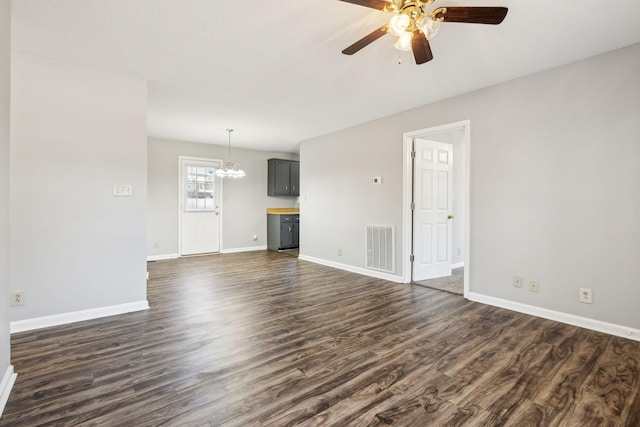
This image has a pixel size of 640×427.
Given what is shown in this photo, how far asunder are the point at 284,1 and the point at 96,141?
88.7 inches

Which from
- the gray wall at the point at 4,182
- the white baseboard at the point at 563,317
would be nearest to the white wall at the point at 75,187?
the gray wall at the point at 4,182

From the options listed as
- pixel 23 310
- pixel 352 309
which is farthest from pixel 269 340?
pixel 23 310

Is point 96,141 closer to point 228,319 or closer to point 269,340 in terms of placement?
point 228,319

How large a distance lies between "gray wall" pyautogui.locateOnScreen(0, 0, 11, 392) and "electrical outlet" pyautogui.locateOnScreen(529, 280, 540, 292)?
4149mm

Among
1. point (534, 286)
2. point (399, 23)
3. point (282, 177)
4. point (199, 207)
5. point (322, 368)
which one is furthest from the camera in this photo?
point (282, 177)

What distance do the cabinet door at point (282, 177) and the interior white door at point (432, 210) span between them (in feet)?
12.7

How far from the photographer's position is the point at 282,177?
738cm

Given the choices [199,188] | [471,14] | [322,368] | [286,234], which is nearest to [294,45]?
[471,14]

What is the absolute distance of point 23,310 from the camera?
8.55 ft

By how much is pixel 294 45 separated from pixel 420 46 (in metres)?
1.12

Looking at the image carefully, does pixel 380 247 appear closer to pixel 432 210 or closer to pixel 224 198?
pixel 432 210

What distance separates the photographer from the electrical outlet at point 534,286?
299cm

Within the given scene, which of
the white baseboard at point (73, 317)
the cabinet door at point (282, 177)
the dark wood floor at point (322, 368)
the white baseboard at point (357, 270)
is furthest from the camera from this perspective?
the cabinet door at point (282, 177)

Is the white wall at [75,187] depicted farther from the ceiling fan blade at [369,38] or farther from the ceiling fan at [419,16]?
the ceiling fan at [419,16]
